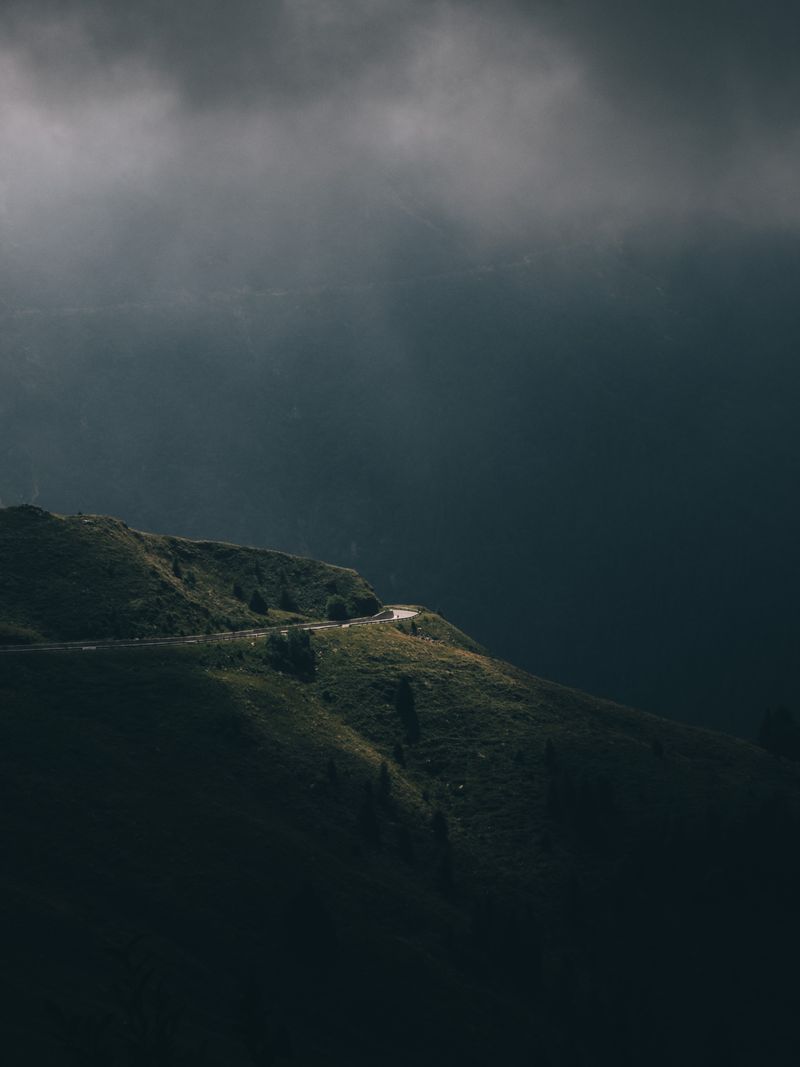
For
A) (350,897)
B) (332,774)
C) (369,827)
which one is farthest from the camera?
(332,774)

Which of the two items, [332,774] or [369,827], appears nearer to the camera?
[369,827]

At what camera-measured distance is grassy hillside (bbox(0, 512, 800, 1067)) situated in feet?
450

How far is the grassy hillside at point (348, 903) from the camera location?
137125 millimetres

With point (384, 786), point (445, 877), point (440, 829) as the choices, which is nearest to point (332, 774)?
point (384, 786)

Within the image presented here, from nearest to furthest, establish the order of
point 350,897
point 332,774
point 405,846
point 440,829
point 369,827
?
point 350,897, point 369,827, point 405,846, point 440,829, point 332,774

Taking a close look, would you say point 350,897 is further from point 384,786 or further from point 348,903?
point 384,786

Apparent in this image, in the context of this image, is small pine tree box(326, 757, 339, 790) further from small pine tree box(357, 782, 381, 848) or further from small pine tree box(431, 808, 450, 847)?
small pine tree box(431, 808, 450, 847)

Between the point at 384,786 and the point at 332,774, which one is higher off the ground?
the point at 332,774

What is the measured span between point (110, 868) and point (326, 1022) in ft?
97.9

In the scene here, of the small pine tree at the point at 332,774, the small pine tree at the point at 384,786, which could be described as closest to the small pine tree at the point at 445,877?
the small pine tree at the point at 384,786

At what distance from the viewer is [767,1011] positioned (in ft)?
568

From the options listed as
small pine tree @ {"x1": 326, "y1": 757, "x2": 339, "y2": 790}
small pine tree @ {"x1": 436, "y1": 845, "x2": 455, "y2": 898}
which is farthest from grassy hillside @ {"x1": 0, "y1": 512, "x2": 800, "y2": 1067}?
small pine tree @ {"x1": 326, "y1": 757, "x2": 339, "y2": 790}

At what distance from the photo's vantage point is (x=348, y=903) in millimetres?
162250

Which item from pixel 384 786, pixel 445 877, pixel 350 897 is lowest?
pixel 350 897
